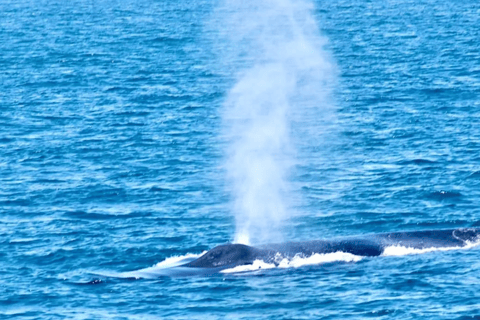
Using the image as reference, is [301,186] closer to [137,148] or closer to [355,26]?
[137,148]

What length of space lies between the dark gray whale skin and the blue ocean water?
1865mm

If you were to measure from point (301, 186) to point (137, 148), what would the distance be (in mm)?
16103

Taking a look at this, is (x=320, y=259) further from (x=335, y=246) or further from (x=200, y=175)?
(x=200, y=175)

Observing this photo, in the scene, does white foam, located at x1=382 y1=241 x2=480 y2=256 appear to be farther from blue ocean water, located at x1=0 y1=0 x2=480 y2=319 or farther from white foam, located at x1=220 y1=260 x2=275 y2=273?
white foam, located at x1=220 y1=260 x2=275 y2=273

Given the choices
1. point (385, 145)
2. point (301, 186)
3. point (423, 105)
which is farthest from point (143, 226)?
point (423, 105)

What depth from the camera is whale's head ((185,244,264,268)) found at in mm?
54125

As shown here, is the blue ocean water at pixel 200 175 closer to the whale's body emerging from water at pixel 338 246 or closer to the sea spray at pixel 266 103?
the sea spray at pixel 266 103

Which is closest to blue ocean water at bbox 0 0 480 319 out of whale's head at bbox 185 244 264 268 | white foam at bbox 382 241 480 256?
white foam at bbox 382 241 480 256

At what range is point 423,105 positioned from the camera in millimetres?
96062

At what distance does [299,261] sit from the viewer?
54.4m

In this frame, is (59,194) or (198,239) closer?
(198,239)

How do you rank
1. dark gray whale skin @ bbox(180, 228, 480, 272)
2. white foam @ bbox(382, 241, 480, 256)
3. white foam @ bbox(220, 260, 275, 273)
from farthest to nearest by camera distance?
white foam @ bbox(382, 241, 480, 256) → dark gray whale skin @ bbox(180, 228, 480, 272) → white foam @ bbox(220, 260, 275, 273)

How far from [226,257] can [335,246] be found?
5.76m

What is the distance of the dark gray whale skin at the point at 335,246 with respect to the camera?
54.4 metres
